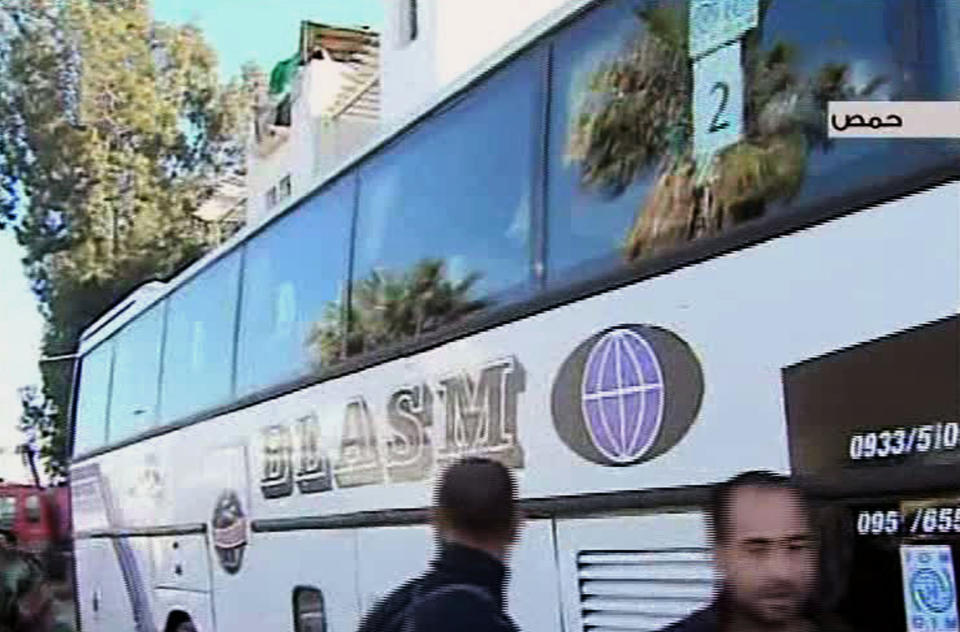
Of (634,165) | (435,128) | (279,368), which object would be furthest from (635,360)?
(279,368)

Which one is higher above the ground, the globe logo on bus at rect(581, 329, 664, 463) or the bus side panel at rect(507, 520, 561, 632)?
the globe logo on bus at rect(581, 329, 664, 463)

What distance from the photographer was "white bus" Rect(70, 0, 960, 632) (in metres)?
3.87

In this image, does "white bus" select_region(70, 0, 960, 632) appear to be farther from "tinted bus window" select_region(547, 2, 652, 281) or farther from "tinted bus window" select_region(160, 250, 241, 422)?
"tinted bus window" select_region(160, 250, 241, 422)

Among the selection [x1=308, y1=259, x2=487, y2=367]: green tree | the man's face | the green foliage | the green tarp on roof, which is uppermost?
the green tarp on roof

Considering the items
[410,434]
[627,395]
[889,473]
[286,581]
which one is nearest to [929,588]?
[889,473]

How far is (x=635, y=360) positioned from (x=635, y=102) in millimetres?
889

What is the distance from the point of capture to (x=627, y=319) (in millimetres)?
5004

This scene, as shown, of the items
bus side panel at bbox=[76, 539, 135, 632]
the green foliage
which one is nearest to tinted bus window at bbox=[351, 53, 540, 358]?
bus side panel at bbox=[76, 539, 135, 632]

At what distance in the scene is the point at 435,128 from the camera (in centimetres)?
688

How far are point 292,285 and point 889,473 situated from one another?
5.38 metres

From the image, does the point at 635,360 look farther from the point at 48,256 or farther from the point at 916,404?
the point at 48,256

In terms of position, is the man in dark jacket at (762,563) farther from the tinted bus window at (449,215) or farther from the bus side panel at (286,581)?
the bus side panel at (286,581)

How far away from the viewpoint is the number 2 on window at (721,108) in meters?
4.76

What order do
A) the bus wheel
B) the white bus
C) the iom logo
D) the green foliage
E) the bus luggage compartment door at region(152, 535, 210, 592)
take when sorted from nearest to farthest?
the white bus < the iom logo < the bus luggage compartment door at region(152, 535, 210, 592) < the bus wheel < the green foliage
